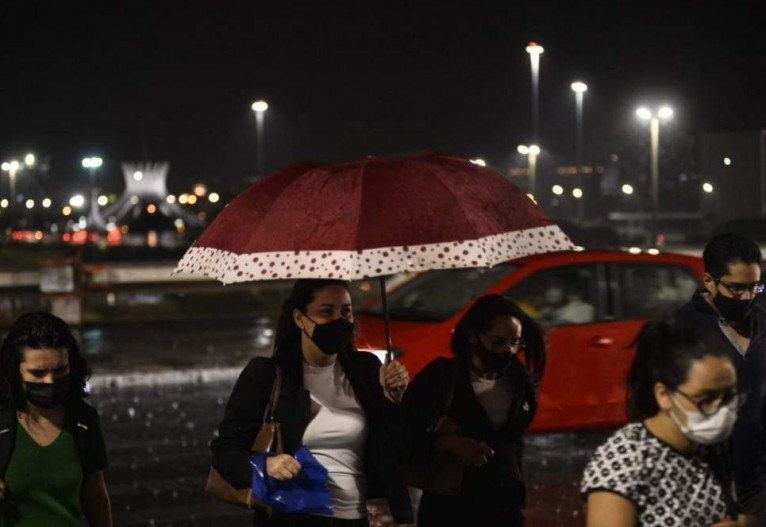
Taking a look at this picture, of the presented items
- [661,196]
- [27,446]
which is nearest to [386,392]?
[27,446]

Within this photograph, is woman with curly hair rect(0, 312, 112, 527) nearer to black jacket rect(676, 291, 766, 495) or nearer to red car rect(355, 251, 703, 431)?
black jacket rect(676, 291, 766, 495)

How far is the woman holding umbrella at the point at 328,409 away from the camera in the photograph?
14.5 feet

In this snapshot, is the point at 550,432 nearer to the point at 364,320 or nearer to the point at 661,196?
the point at 364,320

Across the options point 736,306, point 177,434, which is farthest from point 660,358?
point 177,434

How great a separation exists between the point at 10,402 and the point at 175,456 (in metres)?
6.60

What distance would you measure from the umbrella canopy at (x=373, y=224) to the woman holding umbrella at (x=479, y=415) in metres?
0.50

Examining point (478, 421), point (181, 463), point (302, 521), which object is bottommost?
point (181, 463)

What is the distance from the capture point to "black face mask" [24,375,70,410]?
423 cm

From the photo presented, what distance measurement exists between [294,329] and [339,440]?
0.42 metres

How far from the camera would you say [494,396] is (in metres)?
5.13

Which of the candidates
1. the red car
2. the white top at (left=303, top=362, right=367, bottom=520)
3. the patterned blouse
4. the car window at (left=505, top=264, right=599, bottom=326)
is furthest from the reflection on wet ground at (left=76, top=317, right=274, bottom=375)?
the patterned blouse

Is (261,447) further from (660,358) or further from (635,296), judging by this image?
(635,296)

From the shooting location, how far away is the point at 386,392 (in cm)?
455

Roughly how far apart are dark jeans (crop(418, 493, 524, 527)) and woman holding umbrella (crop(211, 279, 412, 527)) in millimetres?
505
